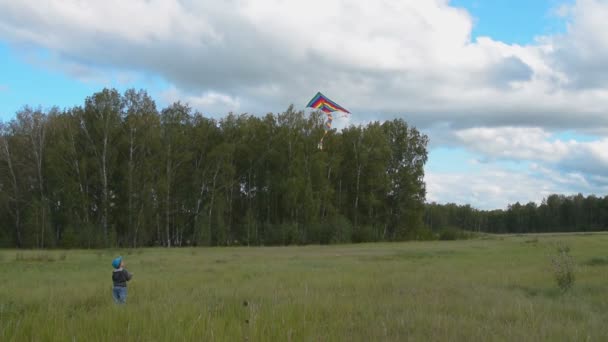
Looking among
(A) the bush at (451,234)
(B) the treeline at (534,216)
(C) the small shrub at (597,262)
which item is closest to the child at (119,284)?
(C) the small shrub at (597,262)

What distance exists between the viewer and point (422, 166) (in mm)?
72938

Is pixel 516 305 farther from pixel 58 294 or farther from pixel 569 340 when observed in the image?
pixel 58 294

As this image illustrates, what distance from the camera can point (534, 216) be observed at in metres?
154

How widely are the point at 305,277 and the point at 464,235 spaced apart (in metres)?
64.0

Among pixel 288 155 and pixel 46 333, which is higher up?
pixel 288 155

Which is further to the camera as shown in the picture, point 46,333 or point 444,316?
point 444,316

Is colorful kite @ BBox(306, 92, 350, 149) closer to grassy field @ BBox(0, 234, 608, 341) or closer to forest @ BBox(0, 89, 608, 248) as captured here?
forest @ BBox(0, 89, 608, 248)

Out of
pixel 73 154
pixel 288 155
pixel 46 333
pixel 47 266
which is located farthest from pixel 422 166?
pixel 46 333

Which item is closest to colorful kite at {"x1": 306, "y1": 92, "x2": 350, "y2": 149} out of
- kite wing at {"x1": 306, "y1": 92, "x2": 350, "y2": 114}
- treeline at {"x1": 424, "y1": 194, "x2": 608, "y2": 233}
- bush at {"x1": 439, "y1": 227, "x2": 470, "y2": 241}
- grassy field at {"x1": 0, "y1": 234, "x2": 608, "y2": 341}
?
kite wing at {"x1": 306, "y1": 92, "x2": 350, "y2": 114}

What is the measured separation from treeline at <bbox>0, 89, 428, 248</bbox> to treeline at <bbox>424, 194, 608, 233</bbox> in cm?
4998

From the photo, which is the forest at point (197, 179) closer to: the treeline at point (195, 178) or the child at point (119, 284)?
the treeline at point (195, 178)

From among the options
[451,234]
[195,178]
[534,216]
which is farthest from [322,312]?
[534,216]

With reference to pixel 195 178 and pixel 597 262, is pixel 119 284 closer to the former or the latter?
pixel 597 262

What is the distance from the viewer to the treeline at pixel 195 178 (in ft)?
174
